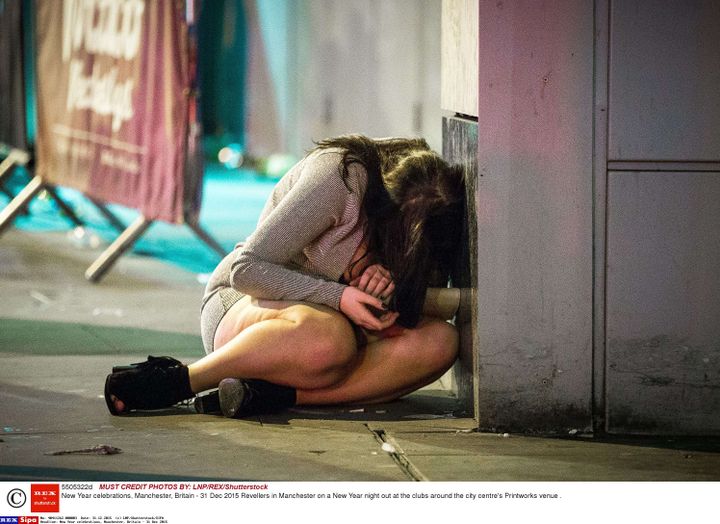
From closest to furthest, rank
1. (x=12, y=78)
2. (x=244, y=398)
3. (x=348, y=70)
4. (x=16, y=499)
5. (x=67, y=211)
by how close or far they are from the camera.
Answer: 1. (x=16, y=499)
2. (x=244, y=398)
3. (x=12, y=78)
4. (x=67, y=211)
5. (x=348, y=70)

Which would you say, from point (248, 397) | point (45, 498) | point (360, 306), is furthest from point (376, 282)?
point (45, 498)

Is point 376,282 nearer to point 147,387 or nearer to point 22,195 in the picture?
point 147,387

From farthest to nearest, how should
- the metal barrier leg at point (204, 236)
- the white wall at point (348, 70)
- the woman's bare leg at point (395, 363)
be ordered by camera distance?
1. the white wall at point (348, 70)
2. the metal barrier leg at point (204, 236)
3. the woman's bare leg at point (395, 363)

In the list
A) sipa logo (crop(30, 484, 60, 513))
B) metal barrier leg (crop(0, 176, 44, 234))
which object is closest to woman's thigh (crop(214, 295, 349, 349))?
sipa logo (crop(30, 484, 60, 513))

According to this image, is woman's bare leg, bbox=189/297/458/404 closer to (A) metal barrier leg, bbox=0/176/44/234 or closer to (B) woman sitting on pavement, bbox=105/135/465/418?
(B) woman sitting on pavement, bbox=105/135/465/418

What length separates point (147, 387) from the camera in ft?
13.5

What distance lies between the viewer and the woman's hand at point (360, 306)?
4.09 m

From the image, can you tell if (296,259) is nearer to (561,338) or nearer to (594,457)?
(561,338)

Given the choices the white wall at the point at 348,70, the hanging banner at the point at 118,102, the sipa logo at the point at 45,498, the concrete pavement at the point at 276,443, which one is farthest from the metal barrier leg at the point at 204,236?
the sipa logo at the point at 45,498

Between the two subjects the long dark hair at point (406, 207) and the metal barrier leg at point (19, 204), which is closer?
the long dark hair at point (406, 207)

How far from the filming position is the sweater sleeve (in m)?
4.06

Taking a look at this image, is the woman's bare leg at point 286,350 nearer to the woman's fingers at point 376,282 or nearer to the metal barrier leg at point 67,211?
the woman's fingers at point 376,282

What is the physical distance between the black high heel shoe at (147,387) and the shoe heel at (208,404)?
39 millimetres

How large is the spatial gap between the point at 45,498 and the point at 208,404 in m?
1.04
